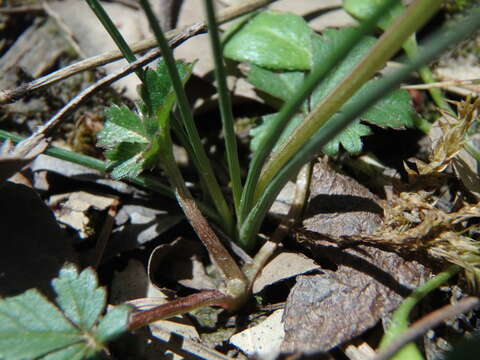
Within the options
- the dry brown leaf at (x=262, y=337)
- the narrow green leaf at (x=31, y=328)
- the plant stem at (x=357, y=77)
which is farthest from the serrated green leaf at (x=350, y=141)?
the narrow green leaf at (x=31, y=328)

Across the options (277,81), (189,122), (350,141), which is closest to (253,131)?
(277,81)

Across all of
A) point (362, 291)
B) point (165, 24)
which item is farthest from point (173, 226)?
point (165, 24)

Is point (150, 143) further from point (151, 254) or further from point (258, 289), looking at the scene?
point (258, 289)

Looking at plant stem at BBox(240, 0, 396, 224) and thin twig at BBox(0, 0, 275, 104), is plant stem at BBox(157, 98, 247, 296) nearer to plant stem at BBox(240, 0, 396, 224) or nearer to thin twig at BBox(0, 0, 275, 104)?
plant stem at BBox(240, 0, 396, 224)

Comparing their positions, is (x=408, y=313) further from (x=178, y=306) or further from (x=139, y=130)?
(x=139, y=130)

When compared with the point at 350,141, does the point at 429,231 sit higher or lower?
lower
